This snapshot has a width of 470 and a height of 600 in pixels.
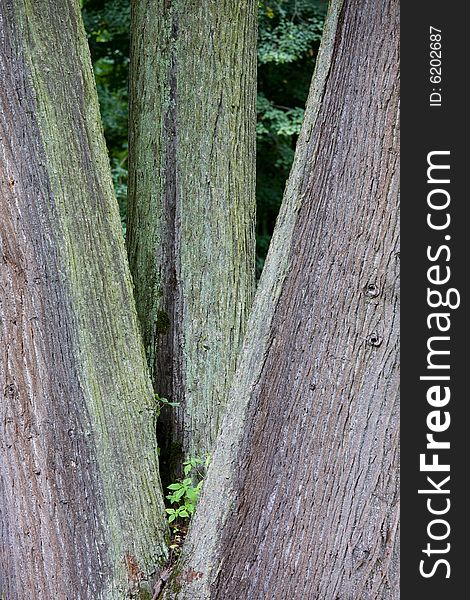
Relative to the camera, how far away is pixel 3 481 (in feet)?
9.92

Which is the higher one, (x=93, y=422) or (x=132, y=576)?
(x=93, y=422)

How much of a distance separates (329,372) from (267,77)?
8055 millimetres

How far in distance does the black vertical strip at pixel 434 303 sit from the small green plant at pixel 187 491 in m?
0.94

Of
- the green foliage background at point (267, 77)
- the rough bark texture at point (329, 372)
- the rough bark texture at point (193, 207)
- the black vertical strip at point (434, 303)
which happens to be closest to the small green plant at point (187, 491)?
the rough bark texture at point (193, 207)

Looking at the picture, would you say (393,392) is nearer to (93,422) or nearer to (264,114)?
(93,422)

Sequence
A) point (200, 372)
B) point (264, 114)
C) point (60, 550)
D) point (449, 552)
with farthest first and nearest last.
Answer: point (264, 114), point (200, 372), point (60, 550), point (449, 552)

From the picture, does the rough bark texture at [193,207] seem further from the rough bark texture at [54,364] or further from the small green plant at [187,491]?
the rough bark texture at [54,364]

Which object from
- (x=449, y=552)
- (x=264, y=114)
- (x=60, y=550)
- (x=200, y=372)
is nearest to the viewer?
(x=449, y=552)

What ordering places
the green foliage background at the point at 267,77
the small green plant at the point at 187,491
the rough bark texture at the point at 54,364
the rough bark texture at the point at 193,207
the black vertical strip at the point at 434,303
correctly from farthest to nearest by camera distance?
the green foliage background at the point at 267,77
the rough bark texture at the point at 193,207
the small green plant at the point at 187,491
the rough bark texture at the point at 54,364
the black vertical strip at the point at 434,303

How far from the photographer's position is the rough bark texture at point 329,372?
250 centimetres

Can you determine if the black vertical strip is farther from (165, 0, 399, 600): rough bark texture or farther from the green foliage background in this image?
the green foliage background

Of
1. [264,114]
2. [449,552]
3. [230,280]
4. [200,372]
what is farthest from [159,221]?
[264,114]

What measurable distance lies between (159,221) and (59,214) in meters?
0.78

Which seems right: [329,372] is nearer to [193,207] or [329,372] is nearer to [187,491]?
[187,491]
